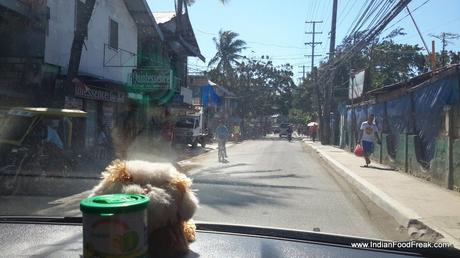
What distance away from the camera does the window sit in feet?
76.7

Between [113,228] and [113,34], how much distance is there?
22.8 meters

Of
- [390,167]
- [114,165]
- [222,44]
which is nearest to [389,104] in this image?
[390,167]

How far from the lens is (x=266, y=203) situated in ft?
35.0

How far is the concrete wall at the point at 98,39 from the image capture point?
18.4m

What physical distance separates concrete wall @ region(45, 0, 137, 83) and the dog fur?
16.5 m

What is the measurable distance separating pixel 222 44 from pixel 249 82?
10.8 m

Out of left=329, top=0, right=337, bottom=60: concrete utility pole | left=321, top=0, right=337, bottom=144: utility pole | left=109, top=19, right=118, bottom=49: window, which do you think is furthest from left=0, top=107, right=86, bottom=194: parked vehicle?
left=321, top=0, right=337, bottom=144: utility pole

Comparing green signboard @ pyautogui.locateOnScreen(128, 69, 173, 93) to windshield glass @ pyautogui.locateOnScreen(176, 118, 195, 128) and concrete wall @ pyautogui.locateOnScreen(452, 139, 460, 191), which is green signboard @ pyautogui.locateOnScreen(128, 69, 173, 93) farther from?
concrete wall @ pyautogui.locateOnScreen(452, 139, 460, 191)

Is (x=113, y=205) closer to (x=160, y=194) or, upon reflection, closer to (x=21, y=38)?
(x=160, y=194)

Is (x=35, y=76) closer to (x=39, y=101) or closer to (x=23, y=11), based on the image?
(x=39, y=101)

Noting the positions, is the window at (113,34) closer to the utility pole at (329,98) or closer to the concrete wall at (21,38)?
the concrete wall at (21,38)

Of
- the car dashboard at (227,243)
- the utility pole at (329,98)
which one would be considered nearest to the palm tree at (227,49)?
the utility pole at (329,98)

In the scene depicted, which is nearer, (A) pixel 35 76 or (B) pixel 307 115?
(A) pixel 35 76

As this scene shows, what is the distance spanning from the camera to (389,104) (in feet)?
63.5
